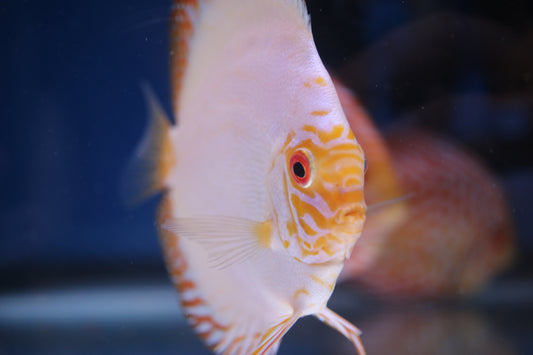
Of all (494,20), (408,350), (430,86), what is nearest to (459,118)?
(430,86)

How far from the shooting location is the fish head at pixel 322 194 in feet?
1.78

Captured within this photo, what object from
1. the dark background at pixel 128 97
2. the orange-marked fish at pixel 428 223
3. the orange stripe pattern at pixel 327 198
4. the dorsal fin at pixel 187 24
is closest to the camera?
the orange stripe pattern at pixel 327 198

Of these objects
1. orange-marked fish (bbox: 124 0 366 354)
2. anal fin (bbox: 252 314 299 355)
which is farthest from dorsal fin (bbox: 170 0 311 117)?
anal fin (bbox: 252 314 299 355)

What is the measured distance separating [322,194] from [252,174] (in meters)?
0.15

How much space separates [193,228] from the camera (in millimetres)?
638

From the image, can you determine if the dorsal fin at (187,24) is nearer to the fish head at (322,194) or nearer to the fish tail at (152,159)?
the fish tail at (152,159)

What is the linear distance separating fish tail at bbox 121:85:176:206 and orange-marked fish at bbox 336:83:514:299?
1.62 feet

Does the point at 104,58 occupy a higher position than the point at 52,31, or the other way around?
the point at 52,31

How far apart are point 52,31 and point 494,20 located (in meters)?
1.24

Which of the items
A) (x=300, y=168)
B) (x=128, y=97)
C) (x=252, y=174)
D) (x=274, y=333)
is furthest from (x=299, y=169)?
(x=128, y=97)

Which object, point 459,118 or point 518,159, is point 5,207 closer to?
point 459,118

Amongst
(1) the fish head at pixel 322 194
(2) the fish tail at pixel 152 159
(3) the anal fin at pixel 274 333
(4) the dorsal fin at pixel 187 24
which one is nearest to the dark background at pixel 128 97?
(4) the dorsal fin at pixel 187 24

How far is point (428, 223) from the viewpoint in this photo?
1341mm

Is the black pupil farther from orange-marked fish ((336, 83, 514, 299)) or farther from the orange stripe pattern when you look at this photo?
orange-marked fish ((336, 83, 514, 299))
